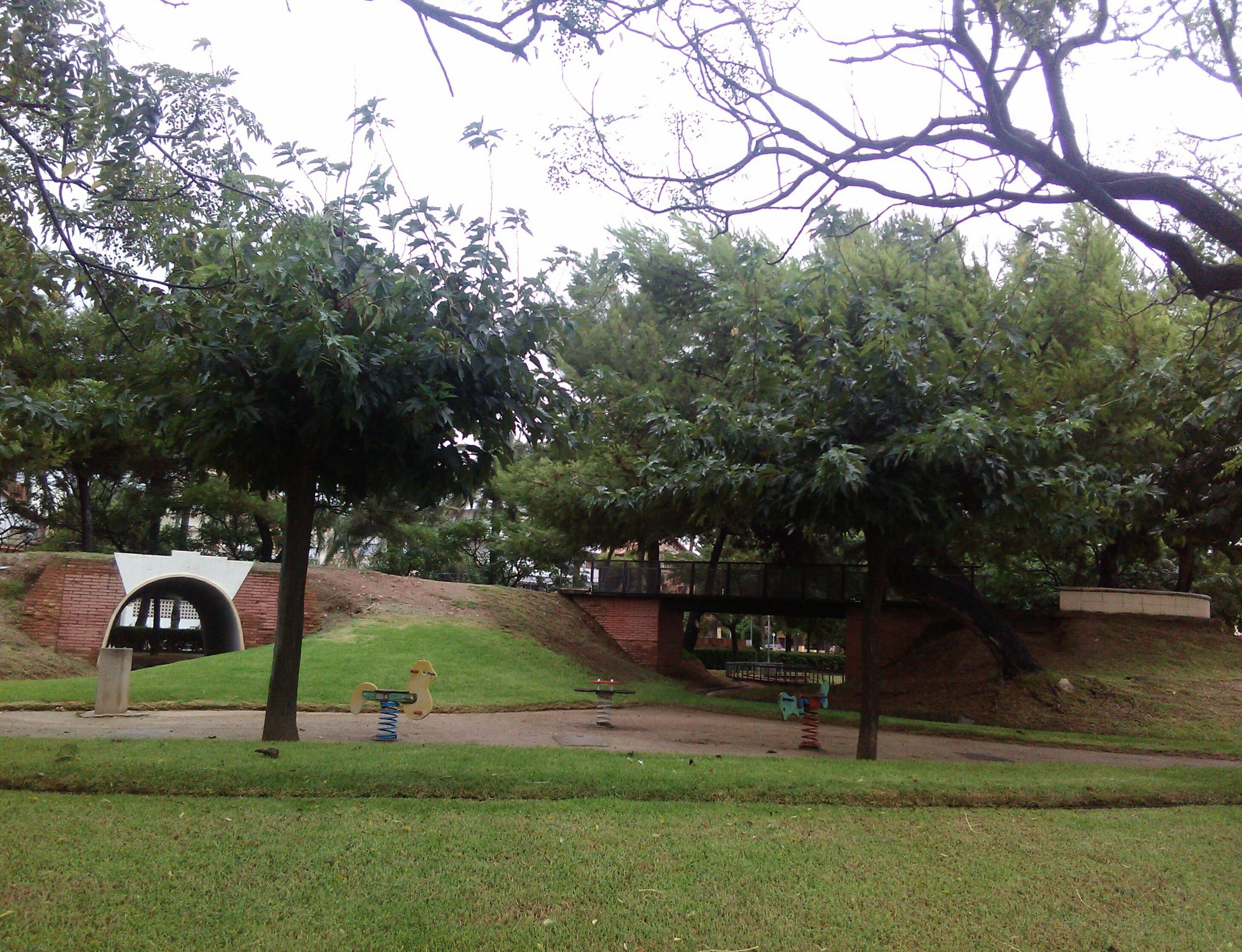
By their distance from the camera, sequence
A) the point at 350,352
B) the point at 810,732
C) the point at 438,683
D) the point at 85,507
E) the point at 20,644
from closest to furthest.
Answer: the point at 350,352, the point at 810,732, the point at 438,683, the point at 20,644, the point at 85,507

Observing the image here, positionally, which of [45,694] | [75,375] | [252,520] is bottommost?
[45,694]

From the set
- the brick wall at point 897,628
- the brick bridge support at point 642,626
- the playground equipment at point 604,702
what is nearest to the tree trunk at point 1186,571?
the brick wall at point 897,628

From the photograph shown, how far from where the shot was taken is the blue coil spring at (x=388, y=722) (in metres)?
10.5

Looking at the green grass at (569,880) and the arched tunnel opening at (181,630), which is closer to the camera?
the green grass at (569,880)

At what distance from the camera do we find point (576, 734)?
12266mm

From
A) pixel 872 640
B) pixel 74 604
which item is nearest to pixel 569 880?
pixel 872 640

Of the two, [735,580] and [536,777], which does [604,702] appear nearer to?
[536,777]

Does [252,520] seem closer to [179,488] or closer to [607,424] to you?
[179,488]

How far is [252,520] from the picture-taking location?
34.4 m

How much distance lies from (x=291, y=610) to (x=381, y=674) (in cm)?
754

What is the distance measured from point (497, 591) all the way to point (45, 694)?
12.0m

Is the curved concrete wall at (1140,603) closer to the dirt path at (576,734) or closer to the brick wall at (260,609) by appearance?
the dirt path at (576,734)

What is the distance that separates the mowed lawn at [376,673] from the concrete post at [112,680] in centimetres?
107

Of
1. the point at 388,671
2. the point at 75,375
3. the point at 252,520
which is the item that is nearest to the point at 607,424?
the point at 388,671
